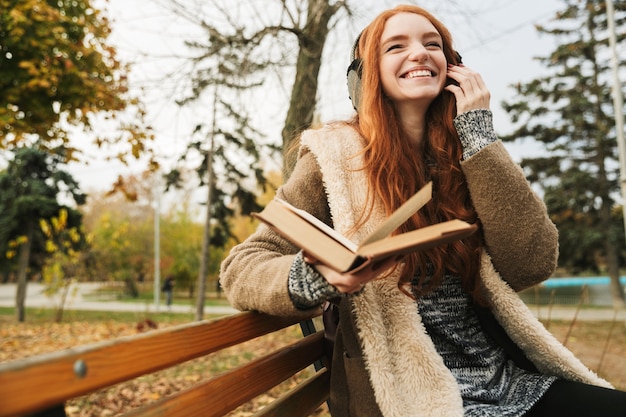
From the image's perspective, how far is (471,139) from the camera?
1613 millimetres

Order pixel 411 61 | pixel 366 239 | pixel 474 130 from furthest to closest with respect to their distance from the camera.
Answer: pixel 411 61 → pixel 474 130 → pixel 366 239

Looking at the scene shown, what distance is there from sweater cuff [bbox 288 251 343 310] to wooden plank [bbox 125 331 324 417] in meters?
0.27

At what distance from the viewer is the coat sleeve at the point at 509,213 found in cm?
154

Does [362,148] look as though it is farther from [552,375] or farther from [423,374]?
[552,375]

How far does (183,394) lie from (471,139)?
114cm

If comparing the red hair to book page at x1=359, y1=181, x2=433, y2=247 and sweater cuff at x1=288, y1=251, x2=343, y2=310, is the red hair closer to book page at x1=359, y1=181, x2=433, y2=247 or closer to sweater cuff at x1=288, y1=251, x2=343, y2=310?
sweater cuff at x1=288, y1=251, x2=343, y2=310

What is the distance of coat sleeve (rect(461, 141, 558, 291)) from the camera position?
1.54m

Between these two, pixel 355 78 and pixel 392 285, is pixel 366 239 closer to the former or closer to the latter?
pixel 392 285

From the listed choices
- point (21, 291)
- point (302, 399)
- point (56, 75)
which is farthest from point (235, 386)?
point (21, 291)

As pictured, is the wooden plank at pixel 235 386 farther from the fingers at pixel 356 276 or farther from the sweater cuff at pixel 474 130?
the sweater cuff at pixel 474 130

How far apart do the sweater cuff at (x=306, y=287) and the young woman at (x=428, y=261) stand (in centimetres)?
2

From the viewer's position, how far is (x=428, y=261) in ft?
5.15

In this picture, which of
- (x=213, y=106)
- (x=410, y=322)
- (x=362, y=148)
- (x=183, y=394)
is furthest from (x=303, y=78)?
(x=183, y=394)

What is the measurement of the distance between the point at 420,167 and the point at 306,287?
0.72 metres
